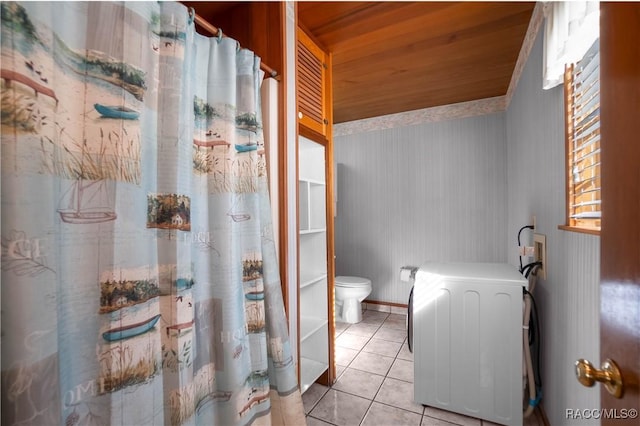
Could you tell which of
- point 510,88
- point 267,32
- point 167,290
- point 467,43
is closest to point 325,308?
point 167,290

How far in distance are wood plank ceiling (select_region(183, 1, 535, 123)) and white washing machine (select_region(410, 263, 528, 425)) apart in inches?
61.4

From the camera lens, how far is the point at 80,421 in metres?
0.68

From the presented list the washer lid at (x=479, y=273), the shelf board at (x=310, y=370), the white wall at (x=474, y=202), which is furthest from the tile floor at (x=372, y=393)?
the washer lid at (x=479, y=273)

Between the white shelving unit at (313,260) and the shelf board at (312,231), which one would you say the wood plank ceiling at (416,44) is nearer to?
the white shelving unit at (313,260)

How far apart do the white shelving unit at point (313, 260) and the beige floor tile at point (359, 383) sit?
19 cm

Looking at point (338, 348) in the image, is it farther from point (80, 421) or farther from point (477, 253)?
point (80, 421)

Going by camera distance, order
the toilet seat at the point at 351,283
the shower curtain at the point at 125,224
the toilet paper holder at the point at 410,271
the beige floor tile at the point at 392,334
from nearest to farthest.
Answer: the shower curtain at the point at 125,224 → the beige floor tile at the point at 392,334 → the toilet seat at the point at 351,283 → the toilet paper holder at the point at 410,271

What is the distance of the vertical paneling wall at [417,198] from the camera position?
2865mm

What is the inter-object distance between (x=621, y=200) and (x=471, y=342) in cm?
129

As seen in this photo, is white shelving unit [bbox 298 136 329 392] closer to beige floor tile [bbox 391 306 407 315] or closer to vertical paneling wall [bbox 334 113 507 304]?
vertical paneling wall [bbox 334 113 507 304]

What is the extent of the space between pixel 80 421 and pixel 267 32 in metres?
1.66

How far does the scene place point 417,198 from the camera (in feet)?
10.3

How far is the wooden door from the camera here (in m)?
0.45

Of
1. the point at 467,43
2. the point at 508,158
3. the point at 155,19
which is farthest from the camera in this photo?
the point at 508,158
